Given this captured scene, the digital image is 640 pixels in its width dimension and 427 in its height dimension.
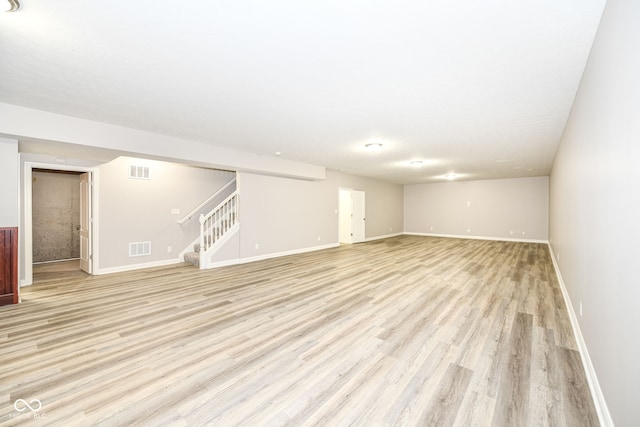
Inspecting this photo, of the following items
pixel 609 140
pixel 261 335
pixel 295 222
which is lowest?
pixel 261 335

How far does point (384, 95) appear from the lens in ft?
10.2

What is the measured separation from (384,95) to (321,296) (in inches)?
114

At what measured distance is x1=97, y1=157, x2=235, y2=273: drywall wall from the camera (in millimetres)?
5469

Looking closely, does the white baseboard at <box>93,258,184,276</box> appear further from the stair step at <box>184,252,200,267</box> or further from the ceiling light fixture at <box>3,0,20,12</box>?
the ceiling light fixture at <box>3,0,20,12</box>

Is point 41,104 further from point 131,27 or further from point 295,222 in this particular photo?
point 295,222

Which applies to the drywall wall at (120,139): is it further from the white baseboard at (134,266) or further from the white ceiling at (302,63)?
the white baseboard at (134,266)

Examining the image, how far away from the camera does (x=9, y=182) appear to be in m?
3.73

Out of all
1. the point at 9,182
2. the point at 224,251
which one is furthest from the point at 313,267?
the point at 9,182

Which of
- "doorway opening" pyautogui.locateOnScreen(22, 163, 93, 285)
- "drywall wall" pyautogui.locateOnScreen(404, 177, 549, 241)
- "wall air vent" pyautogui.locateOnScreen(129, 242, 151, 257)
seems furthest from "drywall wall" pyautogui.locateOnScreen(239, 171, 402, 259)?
"drywall wall" pyautogui.locateOnScreen(404, 177, 549, 241)

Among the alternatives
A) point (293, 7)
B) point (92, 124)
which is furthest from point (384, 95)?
point (92, 124)

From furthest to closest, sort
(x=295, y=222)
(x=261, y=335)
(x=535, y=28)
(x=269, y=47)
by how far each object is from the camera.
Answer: (x=295, y=222) < (x=261, y=335) < (x=269, y=47) < (x=535, y=28)

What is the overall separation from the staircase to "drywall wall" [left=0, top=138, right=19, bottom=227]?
9.01ft

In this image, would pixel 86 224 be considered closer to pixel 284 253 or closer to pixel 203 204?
pixel 203 204

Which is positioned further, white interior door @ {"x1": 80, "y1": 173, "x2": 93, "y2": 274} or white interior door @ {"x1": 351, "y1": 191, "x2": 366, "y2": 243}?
white interior door @ {"x1": 351, "y1": 191, "x2": 366, "y2": 243}
